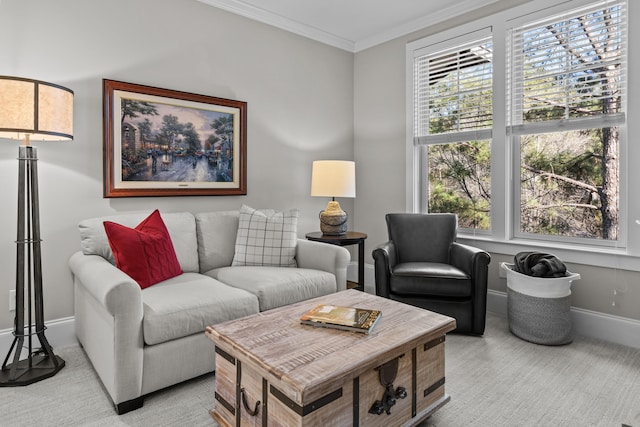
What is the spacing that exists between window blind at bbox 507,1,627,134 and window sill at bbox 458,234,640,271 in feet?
2.88

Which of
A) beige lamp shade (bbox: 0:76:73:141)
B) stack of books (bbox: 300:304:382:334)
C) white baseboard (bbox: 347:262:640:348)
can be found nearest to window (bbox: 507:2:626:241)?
white baseboard (bbox: 347:262:640:348)

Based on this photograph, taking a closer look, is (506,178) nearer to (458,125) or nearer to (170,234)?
(458,125)

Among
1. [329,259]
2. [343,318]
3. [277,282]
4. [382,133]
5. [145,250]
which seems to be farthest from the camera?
[382,133]

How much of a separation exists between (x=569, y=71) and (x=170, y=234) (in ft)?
10.2

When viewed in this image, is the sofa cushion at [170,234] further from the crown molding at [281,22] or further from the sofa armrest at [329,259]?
the crown molding at [281,22]

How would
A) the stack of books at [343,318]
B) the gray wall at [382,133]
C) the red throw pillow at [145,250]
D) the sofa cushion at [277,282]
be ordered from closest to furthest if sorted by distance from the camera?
the stack of books at [343,318]
the red throw pillow at [145,250]
the sofa cushion at [277,282]
the gray wall at [382,133]

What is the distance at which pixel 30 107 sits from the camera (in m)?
1.93

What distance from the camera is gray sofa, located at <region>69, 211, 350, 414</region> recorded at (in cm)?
178

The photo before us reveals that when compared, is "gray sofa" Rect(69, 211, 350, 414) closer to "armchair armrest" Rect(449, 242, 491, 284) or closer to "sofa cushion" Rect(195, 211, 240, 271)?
"sofa cushion" Rect(195, 211, 240, 271)

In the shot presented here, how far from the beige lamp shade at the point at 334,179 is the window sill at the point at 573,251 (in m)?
1.20

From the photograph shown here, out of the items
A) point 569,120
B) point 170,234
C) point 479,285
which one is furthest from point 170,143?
point 569,120

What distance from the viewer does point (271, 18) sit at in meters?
3.48

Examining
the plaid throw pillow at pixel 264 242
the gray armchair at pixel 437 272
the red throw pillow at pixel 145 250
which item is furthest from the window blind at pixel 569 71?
the red throw pillow at pixel 145 250

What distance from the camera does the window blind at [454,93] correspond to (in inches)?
131
